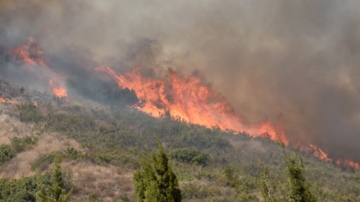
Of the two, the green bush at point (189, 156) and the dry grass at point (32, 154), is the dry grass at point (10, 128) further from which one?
the green bush at point (189, 156)

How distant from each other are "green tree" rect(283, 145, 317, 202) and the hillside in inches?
565

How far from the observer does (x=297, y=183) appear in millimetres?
16234

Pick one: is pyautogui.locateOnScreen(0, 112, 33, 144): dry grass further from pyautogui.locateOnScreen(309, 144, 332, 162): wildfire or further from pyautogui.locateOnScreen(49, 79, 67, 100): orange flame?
pyautogui.locateOnScreen(309, 144, 332, 162): wildfire

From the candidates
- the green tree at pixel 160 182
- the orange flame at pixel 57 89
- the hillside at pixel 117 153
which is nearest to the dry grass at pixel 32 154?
the hillside at pixel 117 153

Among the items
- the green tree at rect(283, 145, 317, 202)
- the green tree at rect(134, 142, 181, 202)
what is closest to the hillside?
the green tree at rect(134, 142, 181, 202)

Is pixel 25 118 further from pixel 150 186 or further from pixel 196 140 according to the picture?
pixel 150 186

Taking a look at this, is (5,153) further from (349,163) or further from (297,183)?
(349,163)

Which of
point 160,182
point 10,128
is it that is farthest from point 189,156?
point 160,182

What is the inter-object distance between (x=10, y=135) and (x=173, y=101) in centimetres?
6924

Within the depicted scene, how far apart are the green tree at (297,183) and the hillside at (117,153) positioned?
47.1 feet

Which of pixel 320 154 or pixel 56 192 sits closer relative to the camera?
pixel 56 192

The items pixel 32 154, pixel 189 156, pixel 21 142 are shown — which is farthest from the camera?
pixel 189 156

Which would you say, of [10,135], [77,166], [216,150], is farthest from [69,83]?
[77,166]

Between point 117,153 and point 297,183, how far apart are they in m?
58.3
